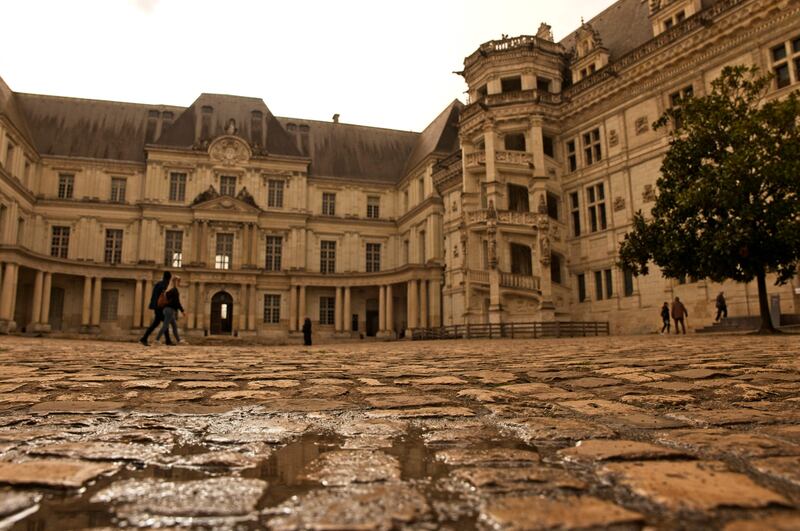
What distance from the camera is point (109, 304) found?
4066 centimetres

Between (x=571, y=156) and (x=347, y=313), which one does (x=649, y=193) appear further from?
(x=347, y=313)

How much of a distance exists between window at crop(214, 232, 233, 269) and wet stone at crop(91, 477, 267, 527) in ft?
143

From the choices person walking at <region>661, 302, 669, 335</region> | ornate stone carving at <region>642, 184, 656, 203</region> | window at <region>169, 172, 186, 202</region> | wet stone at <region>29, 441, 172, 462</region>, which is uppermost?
window at <region>169, 172, 186, 202</region>

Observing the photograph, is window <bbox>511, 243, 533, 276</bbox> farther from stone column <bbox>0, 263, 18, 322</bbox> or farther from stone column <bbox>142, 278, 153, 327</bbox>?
stone column <bbox>0, 263, 18, 322</bbox>

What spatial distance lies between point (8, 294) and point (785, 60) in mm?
39571

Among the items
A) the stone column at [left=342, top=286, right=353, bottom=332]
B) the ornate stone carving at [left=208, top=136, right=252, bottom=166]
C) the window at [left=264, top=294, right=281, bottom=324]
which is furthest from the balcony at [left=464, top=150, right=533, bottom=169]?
the ornate stone carving at [left=208, top=136, right=252, bottom=166]

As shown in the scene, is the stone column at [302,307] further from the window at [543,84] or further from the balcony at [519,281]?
the window at [543,84]

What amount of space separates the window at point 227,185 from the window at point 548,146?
24.8 m

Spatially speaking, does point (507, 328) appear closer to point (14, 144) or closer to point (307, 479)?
point (307, 479)

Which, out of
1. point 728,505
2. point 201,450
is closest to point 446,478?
point 728,505

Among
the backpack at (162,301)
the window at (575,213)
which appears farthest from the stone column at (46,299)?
the window at (575,213)

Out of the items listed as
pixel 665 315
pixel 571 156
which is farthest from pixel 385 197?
pixel 665 315

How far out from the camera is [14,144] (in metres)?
37.4

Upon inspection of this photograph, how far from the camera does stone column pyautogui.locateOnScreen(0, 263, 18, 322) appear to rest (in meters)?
32.0
